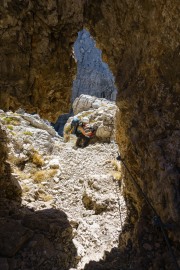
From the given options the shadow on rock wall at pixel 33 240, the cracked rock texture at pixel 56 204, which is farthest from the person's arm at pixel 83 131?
the shadow on rock wall at pixel 33 240

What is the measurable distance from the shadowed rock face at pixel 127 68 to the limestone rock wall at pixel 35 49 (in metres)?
0.03

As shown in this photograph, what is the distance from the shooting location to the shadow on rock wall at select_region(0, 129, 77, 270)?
252 inches

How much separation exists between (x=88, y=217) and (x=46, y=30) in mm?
7767

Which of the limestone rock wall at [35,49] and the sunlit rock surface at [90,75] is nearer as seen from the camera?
the limestone rock wall at [35,49]

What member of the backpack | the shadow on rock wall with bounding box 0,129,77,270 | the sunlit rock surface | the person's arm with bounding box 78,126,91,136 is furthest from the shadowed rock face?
the sunlit rock surface

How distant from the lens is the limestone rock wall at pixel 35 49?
758cm

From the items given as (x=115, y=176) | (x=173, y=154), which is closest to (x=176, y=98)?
(x=173, y=154)

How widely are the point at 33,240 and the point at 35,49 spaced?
5.90 m

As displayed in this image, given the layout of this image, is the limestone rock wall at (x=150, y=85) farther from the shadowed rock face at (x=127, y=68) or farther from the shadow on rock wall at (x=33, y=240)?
the shadow on rock wall at (x=33, y=240)

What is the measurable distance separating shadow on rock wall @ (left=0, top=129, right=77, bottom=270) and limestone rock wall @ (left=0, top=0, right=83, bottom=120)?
366cm

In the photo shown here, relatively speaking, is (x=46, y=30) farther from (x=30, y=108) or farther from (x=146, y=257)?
(x=146, y=257)

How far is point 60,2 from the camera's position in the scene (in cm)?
806

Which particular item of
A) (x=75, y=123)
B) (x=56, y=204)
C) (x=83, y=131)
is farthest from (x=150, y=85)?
(x=75, y=123)

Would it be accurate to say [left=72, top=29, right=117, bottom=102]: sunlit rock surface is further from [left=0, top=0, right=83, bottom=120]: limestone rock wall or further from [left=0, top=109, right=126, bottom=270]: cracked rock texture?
[left=0, top=0, right=83, bottom=120]: limestone rock wall
